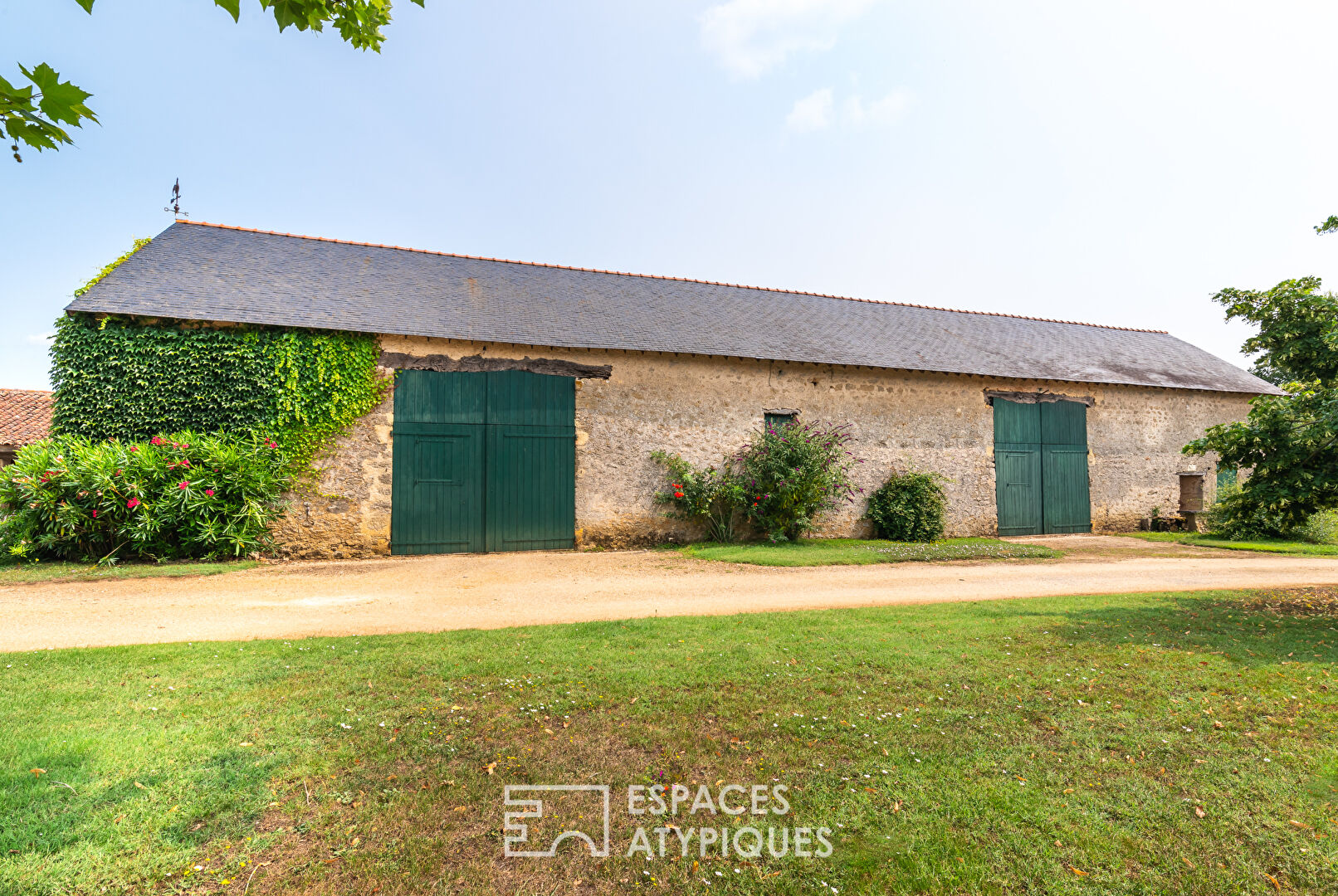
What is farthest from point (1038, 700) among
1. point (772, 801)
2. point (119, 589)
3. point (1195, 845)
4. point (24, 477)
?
point (24, 477)

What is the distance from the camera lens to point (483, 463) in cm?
1073

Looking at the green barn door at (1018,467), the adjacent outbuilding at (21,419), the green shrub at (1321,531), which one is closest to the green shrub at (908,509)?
the green barn door at (1018,467)

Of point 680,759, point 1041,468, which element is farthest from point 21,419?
point 1041,468

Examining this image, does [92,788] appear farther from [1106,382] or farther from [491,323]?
[1106,382]

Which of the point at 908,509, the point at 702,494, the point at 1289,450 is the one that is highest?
the point at 1289,450

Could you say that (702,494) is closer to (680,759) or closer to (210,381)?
(210,381)

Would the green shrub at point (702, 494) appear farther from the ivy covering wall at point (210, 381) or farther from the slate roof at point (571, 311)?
the ivy covering wall at point (210, 381)

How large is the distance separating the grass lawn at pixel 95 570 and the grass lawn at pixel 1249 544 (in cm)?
1618

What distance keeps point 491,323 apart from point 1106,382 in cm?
1358

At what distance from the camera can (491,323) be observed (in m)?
11.2

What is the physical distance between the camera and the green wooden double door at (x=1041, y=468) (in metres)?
13.8

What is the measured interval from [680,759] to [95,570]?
28.7 ft

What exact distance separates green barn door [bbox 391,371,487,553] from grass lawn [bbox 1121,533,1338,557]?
1330cm

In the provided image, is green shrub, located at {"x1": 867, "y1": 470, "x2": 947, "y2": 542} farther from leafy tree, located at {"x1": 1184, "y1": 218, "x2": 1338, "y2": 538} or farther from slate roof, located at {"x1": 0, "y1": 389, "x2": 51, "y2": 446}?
slate roof, located at {"x1": 0, "y1": 389, "x2": 51, "y2": 446}
